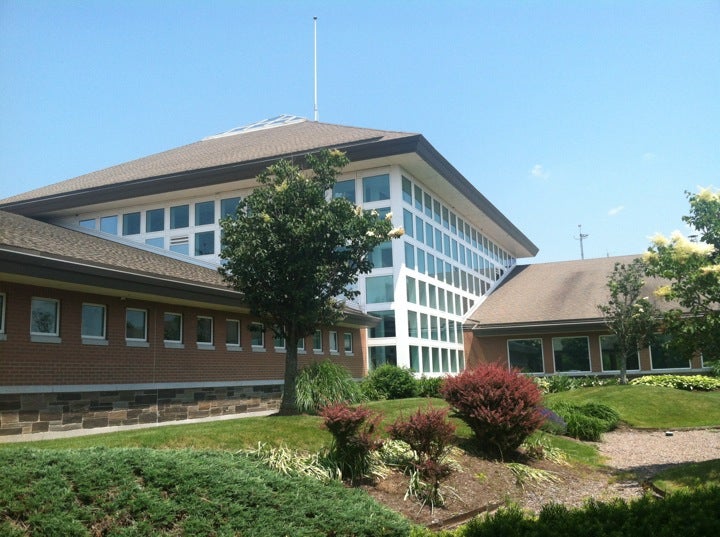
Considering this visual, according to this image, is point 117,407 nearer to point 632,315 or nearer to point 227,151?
point 227,151

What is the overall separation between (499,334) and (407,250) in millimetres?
10065

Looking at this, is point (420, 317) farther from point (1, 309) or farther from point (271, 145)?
point (1, 309)

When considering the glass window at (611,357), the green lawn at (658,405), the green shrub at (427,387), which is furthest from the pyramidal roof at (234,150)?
the glass window at (611,357)

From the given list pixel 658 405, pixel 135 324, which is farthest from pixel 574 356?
pixel 135 324

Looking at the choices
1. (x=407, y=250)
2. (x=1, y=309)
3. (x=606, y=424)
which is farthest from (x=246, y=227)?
(x=407, y=250)

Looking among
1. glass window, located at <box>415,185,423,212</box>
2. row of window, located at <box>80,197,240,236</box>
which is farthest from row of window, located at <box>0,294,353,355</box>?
glass window, located at <box>415,185,423,212</box>

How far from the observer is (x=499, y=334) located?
39.3 meters

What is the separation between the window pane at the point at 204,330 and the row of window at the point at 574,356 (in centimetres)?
1926

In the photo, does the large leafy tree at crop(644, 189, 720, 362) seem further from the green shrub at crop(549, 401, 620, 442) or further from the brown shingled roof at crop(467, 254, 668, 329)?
the brown shingled roof at crop(467, 254, 668, 329)

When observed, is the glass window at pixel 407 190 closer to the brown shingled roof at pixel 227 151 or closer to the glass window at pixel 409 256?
the glass window at pixel 409 256

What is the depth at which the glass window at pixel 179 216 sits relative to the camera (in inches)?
1388

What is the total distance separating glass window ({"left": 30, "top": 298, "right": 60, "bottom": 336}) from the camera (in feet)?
51.3

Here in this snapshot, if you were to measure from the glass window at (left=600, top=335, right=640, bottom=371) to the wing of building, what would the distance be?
795 cm

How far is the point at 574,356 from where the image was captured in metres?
37.7
